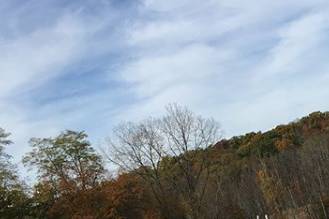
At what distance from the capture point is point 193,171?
43.9 meters

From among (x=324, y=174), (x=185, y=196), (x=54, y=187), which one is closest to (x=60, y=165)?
(x=54, y=187)

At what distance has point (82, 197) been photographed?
115 feet

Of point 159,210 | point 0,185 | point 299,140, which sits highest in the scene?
point 299,140

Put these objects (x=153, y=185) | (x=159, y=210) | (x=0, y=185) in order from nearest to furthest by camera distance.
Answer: (x=0, y=185) < (x=159, y=210) < (x=153, y=185)

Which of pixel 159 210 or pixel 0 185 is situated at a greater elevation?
pixel 0 185

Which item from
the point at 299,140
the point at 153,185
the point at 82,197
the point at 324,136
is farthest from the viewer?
the point at 299,140

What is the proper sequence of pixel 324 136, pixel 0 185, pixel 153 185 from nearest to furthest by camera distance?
pixel 0 185, pixel 153 185, pixel 324 136

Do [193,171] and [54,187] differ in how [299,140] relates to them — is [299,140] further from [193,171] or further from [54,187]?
[54,187]

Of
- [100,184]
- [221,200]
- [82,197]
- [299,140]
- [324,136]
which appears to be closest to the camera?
[82,197]

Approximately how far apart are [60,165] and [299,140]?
5408 centimetres

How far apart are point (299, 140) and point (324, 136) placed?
394 inches

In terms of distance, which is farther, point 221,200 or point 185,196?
point 221,200

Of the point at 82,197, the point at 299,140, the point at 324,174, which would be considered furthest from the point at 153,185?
the point at 299,140

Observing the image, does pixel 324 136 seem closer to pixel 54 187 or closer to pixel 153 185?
pixel 153 185
